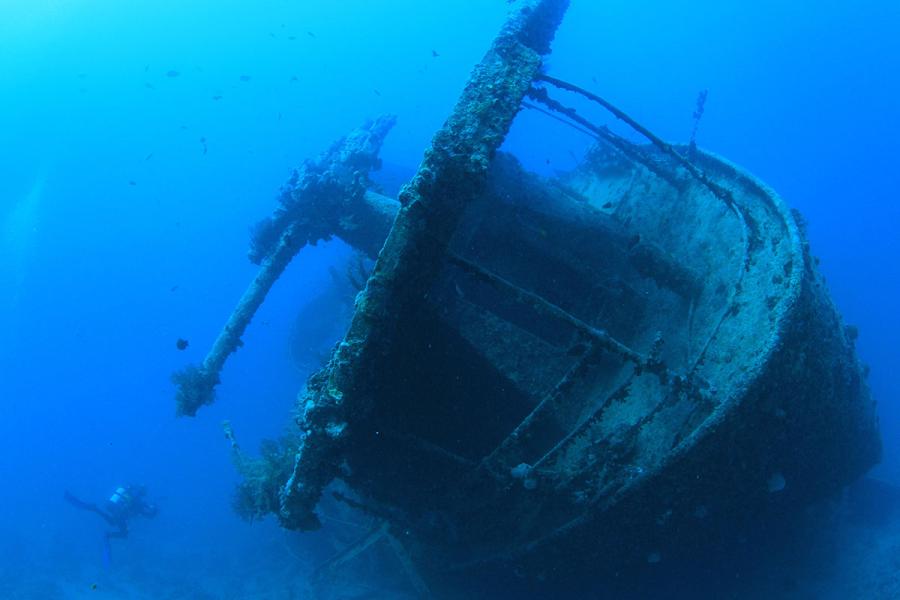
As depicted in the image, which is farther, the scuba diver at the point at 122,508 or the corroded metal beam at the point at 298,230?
the scuba diver at the point at 122,508

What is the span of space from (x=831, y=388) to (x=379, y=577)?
9.19 meters

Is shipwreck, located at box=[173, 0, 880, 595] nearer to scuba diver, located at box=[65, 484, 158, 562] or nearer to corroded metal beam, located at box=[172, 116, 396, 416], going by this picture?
corroded metal beam, located at box=[172, 116, 396, 416]

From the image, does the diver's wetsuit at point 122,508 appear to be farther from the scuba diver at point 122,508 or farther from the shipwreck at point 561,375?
the shipwreck at point 561,375

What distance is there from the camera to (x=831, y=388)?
4.39 m

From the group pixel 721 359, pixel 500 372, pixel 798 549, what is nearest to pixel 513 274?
pixel 500 372

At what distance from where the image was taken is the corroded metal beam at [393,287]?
329 cm

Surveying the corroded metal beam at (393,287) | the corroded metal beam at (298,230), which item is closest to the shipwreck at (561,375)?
the corroded metal beam at (393,287)

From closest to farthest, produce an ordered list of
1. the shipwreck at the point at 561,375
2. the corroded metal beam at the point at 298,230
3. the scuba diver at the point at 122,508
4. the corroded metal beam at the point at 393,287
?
the corroded metal beam at the point at 393,287
the shipwreck at the point at 561,375
the corroded metal beam at the point at 298,230
the scuba diver at the point at 122,508

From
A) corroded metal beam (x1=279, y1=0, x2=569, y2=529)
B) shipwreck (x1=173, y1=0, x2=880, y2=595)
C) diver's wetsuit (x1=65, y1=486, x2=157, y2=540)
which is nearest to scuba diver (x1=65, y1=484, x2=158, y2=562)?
diver's wetsuit (x1=65, y1=486, x2=157, y2=540)

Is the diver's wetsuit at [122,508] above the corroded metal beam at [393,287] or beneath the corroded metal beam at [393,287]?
beneath

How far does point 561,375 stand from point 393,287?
7.71 feet

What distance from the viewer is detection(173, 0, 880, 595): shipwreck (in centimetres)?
353

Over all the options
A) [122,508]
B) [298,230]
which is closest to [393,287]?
[298,230]

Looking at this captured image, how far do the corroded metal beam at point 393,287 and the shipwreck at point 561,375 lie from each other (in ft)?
0.05
